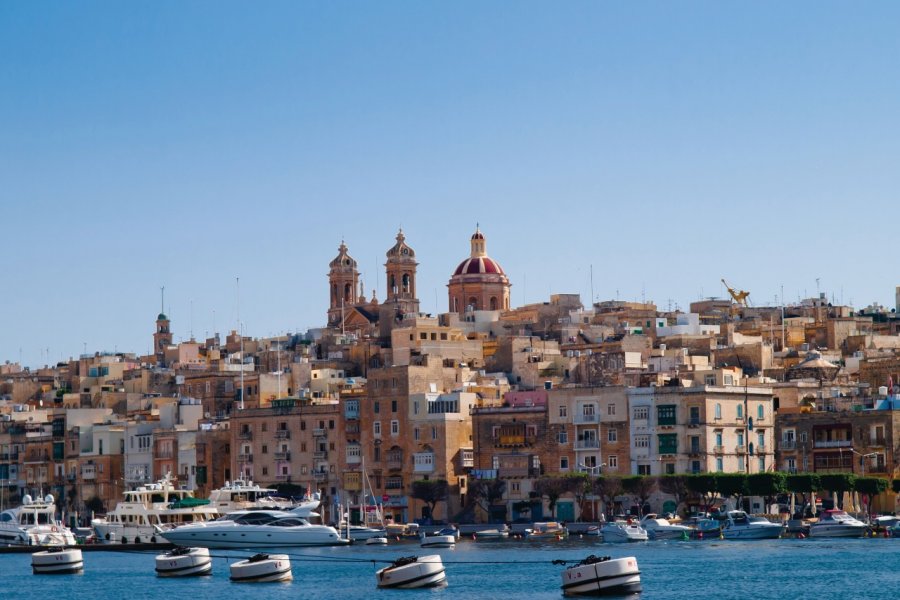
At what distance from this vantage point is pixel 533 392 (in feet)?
369

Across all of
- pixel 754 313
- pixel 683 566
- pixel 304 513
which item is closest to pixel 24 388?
pixel 754 313

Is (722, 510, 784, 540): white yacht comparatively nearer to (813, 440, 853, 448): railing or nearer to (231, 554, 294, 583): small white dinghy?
(813, 440, 853, 448): railing

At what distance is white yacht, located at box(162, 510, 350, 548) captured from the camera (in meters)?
89.8

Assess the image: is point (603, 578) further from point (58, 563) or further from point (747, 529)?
point (747, 529)

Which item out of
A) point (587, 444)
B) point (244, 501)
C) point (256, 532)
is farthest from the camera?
point (587, 444)

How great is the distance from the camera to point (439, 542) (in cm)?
9431

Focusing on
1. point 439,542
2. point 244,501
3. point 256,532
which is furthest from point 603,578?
point 244,501

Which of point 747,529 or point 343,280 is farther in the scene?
point 343,280

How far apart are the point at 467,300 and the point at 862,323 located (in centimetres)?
3665

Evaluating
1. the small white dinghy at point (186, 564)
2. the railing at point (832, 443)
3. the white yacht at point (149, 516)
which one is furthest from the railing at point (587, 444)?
the small white dinghy at point (186, 564)

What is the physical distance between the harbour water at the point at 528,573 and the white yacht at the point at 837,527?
3.54 ft

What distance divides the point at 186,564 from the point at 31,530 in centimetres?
2096

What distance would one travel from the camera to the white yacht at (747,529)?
96125 millimetres

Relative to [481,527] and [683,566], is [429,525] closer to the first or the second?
[481,527]
